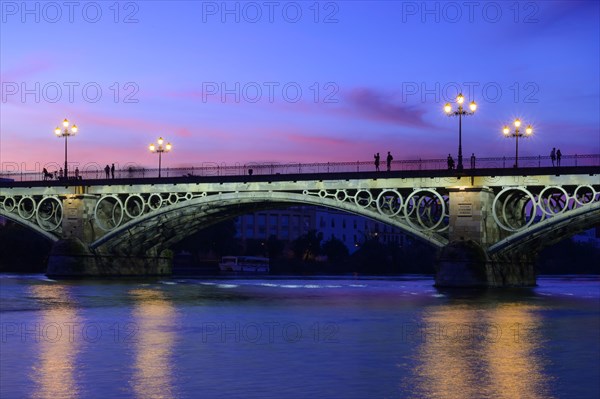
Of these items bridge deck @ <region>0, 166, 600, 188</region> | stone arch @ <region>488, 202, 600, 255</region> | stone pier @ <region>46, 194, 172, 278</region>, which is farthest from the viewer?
stone pier @ <region>46, 194, 172, 278</region>

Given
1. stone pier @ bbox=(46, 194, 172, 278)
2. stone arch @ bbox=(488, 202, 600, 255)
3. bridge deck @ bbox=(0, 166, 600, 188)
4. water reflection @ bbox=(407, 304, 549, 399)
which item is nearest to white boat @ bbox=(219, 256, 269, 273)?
stone pier @ bbox=(46, 194, 172, 278)

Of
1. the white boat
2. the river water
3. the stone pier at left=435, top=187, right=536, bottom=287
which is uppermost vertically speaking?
the stone pier at left=435, top=187, right=536, bottom=287

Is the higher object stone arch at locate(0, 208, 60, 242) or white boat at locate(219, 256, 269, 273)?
stone arch at locate(0, 208, 60, 242)

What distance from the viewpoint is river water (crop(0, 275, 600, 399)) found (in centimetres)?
1791

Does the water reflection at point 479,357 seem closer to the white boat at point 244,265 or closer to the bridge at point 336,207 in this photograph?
the bridge at point 336,207

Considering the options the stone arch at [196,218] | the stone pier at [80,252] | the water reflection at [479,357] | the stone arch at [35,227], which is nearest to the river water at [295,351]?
the water reflection at [479,357]

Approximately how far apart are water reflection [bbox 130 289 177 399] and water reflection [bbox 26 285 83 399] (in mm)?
1215

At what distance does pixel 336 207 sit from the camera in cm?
6938

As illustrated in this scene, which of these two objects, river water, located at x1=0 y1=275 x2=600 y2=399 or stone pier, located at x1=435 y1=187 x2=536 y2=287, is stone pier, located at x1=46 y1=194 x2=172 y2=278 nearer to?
stone pier, located at x1=435 y1=187 x2=536 y2=287

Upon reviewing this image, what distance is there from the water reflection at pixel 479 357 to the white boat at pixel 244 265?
3831 inches

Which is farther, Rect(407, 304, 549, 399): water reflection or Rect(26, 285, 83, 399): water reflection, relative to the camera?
Rect(407, 304, 549, 399): water reflection

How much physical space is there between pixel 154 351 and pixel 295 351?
10.4 ft

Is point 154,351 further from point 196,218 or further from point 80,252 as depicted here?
point 196,218

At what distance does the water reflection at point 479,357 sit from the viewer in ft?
58.5
